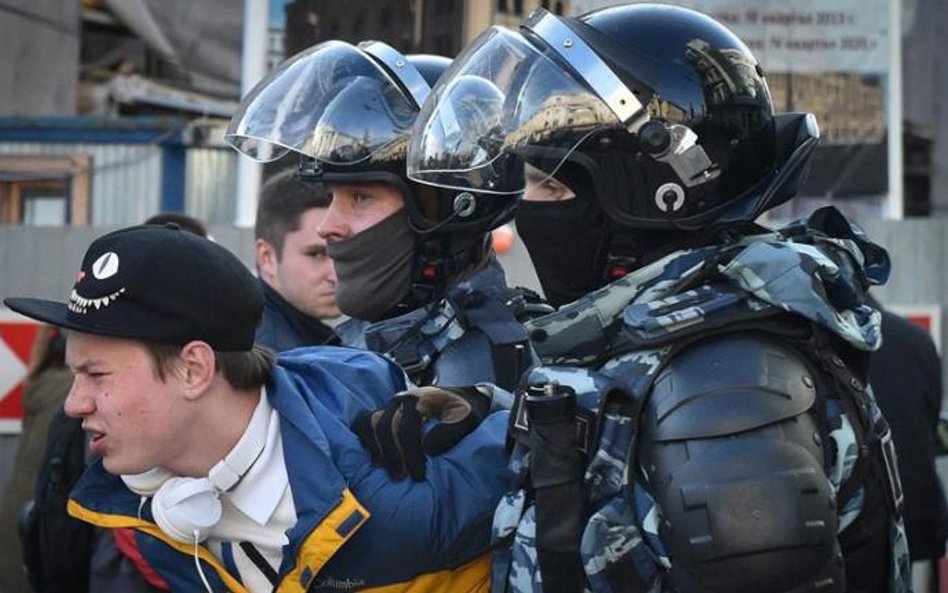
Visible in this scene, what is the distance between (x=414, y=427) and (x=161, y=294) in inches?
16.9

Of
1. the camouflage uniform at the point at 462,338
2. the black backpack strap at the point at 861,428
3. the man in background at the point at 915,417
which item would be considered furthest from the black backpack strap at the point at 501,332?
the man in background at the point at 915,417

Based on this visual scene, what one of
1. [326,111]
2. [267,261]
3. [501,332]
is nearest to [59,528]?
[267,261]

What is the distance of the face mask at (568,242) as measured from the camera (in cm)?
271

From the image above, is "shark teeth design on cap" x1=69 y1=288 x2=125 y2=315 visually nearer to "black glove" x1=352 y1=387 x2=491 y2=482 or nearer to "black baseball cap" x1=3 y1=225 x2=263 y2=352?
"black baseball cap" x1=3 y1=225 x2=263 y2=352

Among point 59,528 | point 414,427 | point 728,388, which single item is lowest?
point 59,528

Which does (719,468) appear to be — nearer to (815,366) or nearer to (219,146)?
(815,366)

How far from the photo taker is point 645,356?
94.0 inches

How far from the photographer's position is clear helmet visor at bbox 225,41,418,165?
3.89m

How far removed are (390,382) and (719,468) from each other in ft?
2.52

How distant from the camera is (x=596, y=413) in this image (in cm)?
236

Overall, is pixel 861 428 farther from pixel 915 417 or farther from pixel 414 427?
pixel 915 417

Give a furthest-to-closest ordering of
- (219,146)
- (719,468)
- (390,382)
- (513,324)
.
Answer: (219,146)
(513,324)
(390,382)
(719,468)

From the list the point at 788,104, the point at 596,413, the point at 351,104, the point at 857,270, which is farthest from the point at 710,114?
the point at 788,104

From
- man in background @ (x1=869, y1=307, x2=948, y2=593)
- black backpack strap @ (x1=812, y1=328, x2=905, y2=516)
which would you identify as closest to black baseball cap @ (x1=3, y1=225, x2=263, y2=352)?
black backpack strap @ (x1=812, y1=328, x2=905, y2=516)
